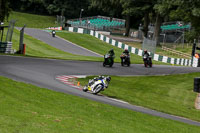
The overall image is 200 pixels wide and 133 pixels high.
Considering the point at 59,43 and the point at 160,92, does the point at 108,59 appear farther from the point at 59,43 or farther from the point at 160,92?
the point at 59,43

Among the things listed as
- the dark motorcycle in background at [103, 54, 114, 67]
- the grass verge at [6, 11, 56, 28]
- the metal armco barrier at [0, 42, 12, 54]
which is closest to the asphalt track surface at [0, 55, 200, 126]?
the dark motorcycle in background at [103, 54, 114, 67]

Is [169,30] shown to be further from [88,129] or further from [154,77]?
[88,129]

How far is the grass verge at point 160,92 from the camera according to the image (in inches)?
661

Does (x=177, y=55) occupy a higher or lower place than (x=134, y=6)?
lower

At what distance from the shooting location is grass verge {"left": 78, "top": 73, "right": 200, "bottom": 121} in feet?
55.1

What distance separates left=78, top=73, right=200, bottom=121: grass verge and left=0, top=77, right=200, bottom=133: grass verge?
4.26 m

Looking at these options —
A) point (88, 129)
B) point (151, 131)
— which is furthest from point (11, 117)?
point (151, 131)

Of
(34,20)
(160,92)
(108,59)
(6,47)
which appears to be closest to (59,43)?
(6,47)

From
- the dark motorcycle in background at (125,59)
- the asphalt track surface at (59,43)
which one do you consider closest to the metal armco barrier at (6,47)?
the dark motorcycle in background at (125,59)

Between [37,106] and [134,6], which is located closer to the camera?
[37,106]

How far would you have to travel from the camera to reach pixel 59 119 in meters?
9.29

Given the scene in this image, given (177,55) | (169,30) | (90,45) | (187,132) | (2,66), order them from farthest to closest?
(169,30), (177,55), (90,45), (2,66), (187,132)

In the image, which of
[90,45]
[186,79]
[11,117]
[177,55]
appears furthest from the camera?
[177,55]

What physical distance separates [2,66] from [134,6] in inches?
1644
